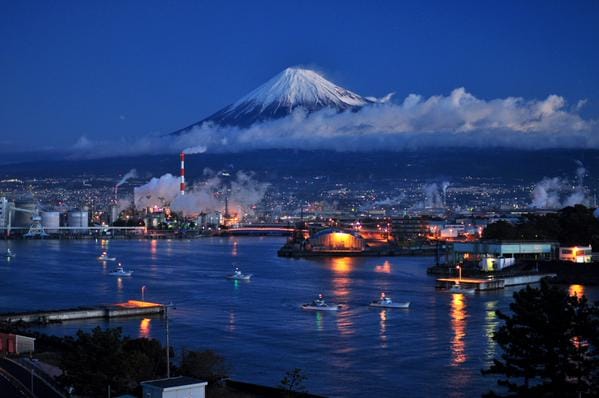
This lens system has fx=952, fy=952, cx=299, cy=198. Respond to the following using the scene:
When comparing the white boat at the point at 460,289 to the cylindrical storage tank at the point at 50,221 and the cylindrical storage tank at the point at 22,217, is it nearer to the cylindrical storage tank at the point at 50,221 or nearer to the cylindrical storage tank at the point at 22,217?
the cylindrical storage tank at the point at 50,221

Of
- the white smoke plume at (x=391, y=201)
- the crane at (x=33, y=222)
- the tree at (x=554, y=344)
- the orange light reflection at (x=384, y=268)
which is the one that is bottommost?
the orange light reflection at (x=384, y=268)

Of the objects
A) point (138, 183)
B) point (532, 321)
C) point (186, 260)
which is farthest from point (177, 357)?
point (138, 183)

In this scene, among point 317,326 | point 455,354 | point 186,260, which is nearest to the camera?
point 455,354

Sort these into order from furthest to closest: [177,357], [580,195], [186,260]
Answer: [580,195] < [186,260] < [177,357]

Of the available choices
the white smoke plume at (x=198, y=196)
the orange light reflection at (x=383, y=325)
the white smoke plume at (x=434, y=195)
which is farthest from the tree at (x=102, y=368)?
the white smoke plume at (x=434, y=195)

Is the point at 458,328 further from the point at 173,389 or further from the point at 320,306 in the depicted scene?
the point at 173,389

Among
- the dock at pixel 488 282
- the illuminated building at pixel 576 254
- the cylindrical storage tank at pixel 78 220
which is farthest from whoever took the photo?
the cylindrical storage tank at pixel 78 220

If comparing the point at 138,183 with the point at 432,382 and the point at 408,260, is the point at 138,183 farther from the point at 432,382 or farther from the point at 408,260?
the point at 432,382
